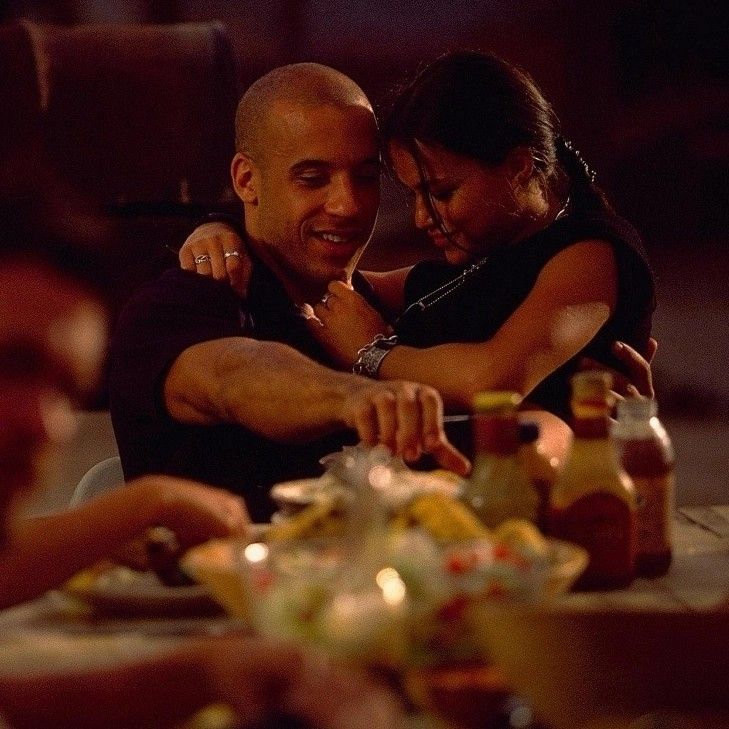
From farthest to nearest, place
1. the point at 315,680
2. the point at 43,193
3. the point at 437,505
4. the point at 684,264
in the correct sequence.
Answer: the point at 684,264 < the point at 43,193 < the point at 437,505 < the point at 315,680

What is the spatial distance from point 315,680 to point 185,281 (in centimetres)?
157

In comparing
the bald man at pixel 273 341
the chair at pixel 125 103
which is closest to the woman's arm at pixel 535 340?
the bald man at pixel 273 341

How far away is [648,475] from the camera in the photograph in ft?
4.74

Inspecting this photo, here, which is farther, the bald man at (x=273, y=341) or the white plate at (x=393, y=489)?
the bald man at (x=273, y=341)

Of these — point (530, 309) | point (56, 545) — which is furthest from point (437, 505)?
point (530, 309)

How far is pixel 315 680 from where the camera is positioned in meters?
0.82

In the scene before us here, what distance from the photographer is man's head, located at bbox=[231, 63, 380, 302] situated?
2.52 metres

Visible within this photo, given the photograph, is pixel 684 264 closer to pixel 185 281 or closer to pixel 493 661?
pixel 185 281

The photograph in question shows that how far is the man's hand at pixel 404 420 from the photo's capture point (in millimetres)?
1525

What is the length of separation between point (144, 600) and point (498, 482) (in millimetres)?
393

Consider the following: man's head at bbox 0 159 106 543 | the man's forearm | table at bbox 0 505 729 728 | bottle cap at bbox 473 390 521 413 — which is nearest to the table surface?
table at bbox 0 505 729 728

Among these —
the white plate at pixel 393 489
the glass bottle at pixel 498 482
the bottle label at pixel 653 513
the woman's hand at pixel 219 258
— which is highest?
the woman's hand at pixel 219 258

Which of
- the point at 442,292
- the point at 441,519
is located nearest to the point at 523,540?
the point at 441,519

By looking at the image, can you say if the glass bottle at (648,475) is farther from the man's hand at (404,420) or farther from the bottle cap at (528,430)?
the man's hand at (404,420)
